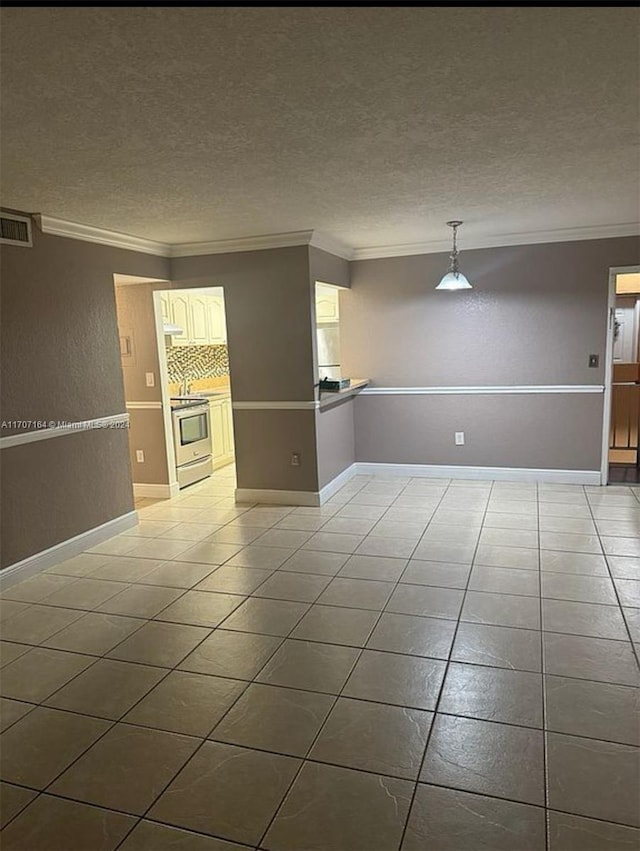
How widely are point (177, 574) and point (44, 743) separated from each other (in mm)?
1561

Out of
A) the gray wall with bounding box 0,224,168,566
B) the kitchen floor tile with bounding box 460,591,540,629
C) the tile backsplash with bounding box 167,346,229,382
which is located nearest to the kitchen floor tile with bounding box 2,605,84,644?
the gray wall with bounding box 0,224,168,566

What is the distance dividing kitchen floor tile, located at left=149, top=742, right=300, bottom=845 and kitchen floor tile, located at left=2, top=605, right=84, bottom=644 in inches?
53.0

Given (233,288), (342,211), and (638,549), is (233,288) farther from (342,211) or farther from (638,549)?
(638,549)

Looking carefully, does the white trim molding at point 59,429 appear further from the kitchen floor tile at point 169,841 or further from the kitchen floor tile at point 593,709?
the kitchen floor tile at point 593,709

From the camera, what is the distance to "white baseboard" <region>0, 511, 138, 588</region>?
3588 millimetres

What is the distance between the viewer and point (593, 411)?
5383 mm

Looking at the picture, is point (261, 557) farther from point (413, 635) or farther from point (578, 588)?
point (578, 588)

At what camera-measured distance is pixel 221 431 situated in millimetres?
6902

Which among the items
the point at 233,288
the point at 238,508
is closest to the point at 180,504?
the point at 238,508

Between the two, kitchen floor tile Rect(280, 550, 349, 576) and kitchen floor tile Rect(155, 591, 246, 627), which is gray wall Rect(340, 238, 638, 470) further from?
kitchen floor tile Rect(155, 591, 246, 627)

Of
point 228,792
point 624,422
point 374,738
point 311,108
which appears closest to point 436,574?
point 374,738

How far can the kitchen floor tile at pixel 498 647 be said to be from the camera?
254 centimetres

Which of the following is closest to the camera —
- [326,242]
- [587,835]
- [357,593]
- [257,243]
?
[587,835]

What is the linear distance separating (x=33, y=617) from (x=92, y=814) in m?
1.60
